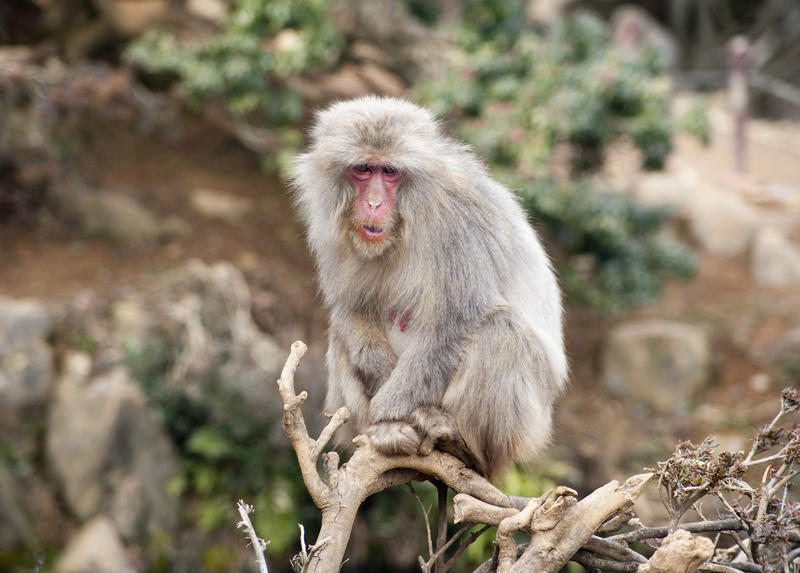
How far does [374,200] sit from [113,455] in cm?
574

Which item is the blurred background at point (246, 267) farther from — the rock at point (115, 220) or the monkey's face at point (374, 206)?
the monkey's face at point (374, 206)

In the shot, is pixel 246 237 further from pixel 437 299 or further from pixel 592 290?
pixel 437 299

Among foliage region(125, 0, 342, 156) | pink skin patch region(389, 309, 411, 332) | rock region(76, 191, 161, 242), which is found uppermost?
foliage region(125, 0, 342, 156)

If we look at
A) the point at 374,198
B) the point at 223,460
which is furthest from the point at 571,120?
the point at 374,198

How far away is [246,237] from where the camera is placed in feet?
34.1

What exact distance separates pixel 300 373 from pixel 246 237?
119 inches

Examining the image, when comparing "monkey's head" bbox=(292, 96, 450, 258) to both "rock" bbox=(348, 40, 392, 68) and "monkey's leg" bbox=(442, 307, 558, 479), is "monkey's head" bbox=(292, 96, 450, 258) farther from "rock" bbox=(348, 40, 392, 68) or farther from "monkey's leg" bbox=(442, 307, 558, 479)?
"rock" bbox=(348, 40, 392, 68)

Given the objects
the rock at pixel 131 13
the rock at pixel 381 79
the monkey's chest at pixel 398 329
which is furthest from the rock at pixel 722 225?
the monkey's chest at pixel 398 329

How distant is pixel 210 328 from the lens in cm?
859

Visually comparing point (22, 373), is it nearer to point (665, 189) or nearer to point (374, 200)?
point (374, 200)

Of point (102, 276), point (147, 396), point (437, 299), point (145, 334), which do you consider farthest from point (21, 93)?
point (437, 299)

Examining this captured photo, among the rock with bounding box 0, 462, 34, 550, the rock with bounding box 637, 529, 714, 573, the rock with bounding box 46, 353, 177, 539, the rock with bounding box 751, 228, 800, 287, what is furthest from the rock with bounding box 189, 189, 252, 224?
the rock with bounding box 637, 529, 714, 573

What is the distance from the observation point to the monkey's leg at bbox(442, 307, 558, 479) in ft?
12.0

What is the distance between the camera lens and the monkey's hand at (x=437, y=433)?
356cm
